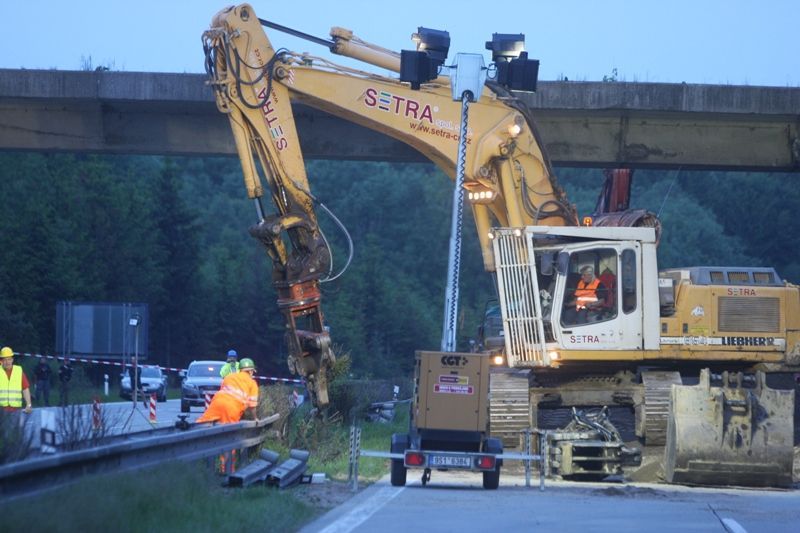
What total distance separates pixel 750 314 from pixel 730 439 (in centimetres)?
359

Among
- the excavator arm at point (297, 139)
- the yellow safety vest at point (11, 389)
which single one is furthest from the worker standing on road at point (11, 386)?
the excavator arm at point (297, 139)

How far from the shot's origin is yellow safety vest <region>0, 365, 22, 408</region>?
763 inches

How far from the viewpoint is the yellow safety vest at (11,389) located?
19391mm

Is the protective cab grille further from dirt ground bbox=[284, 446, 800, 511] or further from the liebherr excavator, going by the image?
dirt ground bbox=[284, 446, 800, 511]

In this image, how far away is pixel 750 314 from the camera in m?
22.2

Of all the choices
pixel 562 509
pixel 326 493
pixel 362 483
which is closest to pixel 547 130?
pixel 362 483

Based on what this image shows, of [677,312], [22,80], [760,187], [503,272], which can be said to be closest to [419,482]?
[503,272]

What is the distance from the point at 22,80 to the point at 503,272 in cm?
1199

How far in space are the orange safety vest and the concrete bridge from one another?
24.6 feet

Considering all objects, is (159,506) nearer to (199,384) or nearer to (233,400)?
(233,400)

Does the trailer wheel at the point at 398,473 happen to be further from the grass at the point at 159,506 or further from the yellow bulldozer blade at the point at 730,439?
the yellow bulldozer blade at the point at 730,439

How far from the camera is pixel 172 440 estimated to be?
1399 cm

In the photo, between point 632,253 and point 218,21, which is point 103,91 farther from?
point 632,253

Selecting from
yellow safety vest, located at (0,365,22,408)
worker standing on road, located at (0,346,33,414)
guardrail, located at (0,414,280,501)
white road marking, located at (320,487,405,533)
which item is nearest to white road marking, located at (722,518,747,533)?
white road marking, located at (320,487,405,533)
